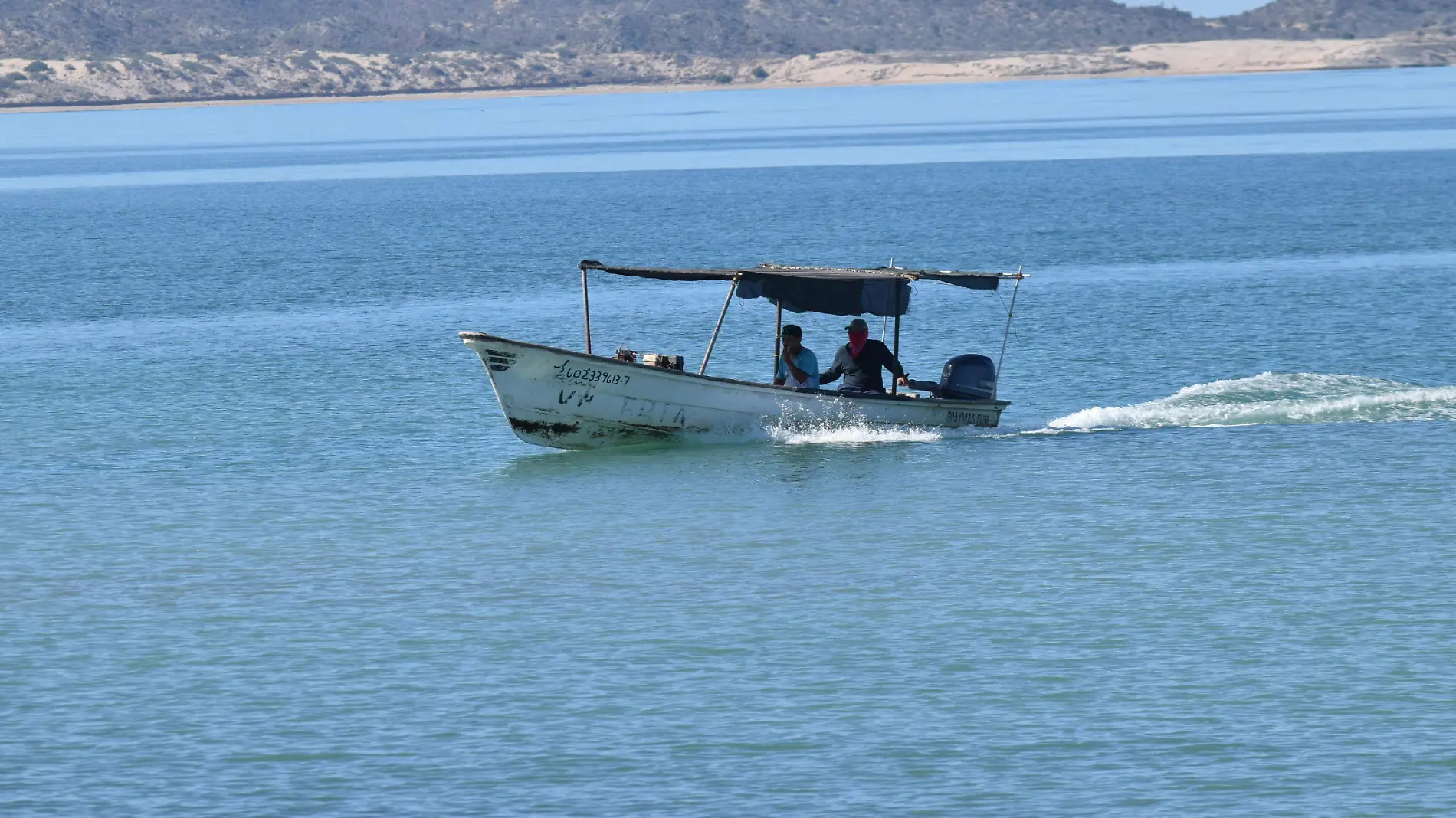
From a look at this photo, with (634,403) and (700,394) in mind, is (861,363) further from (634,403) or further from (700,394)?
(634,403)

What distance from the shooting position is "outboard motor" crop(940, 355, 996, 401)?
2906cm

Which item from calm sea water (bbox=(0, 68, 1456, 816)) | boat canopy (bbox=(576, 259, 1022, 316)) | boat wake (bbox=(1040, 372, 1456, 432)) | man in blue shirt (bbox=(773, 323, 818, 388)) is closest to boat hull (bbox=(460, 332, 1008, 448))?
man in blue shirt (bbox=(773, 323, 818, 388))

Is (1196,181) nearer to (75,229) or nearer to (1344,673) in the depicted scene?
(75,229)

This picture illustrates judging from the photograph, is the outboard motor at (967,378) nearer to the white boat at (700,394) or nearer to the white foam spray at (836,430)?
the white boat at (700,394)

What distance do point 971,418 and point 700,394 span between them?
156 inches

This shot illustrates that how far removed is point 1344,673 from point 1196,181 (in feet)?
282

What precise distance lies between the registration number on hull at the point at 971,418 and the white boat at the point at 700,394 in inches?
0.6

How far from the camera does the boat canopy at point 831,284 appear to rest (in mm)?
28672

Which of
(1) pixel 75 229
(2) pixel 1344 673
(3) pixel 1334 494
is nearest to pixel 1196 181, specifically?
(1) pixel 75 229

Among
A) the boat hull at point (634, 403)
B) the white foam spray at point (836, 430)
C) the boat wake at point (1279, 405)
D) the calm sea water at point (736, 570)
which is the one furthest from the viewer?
the boat wake at point (1279, 405)

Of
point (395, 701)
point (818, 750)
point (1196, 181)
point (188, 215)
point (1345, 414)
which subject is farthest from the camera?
point (1196, 181)

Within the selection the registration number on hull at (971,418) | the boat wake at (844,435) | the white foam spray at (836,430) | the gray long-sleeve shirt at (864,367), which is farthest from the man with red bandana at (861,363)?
the registration number on hull at (971,418)

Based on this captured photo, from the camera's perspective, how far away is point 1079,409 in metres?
33.1

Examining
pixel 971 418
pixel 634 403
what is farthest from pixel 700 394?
pixel 971 418
